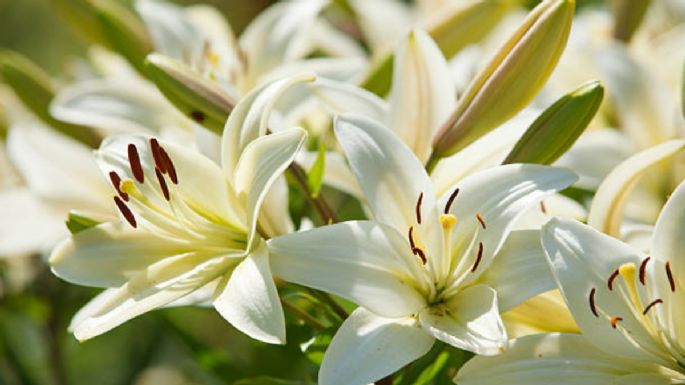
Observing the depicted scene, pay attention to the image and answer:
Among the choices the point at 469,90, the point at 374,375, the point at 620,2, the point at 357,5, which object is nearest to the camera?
the point at 374,375

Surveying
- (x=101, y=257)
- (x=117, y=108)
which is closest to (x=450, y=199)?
(x=101, y=257)

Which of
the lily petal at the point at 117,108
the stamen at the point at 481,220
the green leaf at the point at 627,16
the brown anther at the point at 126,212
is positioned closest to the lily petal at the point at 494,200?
the stamen at the point at 481,220

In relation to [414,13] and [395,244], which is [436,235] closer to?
[395,244]

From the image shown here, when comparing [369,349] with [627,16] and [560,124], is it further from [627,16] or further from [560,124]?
[627,16]

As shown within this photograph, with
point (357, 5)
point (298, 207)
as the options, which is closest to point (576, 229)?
point (298, 207)

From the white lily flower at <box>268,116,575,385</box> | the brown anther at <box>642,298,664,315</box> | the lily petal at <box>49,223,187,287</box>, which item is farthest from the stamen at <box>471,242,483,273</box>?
the lily petal at <box>49,223,187,287</box>

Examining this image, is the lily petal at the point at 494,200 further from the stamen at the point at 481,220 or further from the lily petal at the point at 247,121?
the lily petal at the point at 247,121
